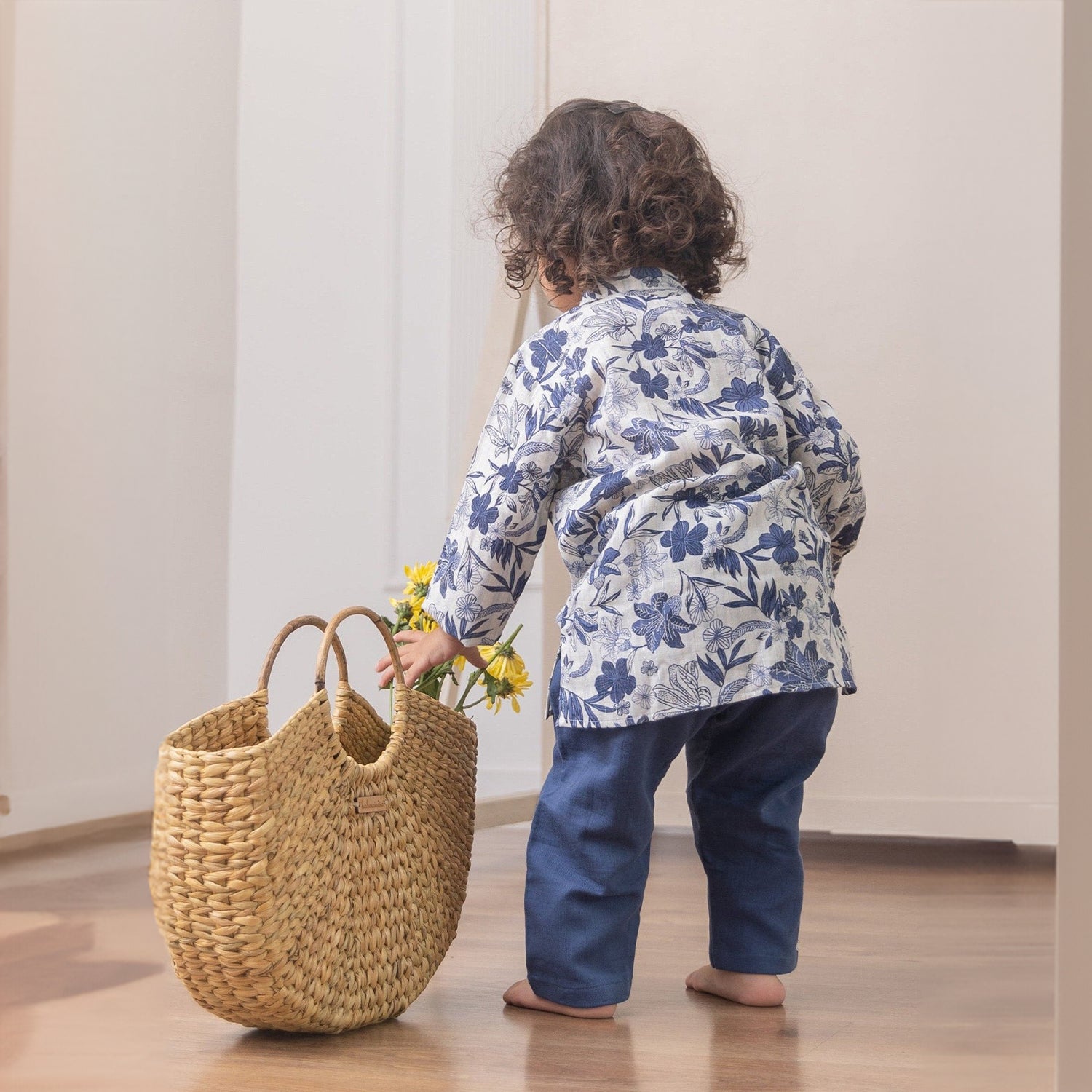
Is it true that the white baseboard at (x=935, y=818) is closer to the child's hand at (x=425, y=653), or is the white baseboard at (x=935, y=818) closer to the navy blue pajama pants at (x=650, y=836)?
the navy blue pajama pants at (x=650, y=836)

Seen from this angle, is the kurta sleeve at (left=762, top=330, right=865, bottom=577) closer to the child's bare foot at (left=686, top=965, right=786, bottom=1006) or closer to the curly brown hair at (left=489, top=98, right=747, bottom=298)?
the curly brown hair at (left=489, top=98, right=747, bottom=298)

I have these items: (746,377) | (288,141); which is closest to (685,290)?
(746,377)

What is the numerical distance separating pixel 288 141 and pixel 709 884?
7.20 ft

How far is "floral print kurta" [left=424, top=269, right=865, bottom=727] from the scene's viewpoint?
99 centimetres

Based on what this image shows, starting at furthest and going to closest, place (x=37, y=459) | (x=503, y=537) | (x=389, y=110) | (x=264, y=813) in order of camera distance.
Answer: (x=389, y=110) → (x=37, y=459) → (x=503, y=537) → (x=264, y=813)

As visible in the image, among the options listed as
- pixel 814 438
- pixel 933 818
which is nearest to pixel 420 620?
pixel 814 438

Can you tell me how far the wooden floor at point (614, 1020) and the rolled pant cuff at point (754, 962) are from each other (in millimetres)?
31

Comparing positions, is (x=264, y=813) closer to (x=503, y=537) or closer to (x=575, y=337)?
(x=503, y=537)

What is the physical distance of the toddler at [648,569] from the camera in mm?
998

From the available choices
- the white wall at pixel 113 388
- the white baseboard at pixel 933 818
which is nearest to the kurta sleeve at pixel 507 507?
the white baseboard at pixel 933 818

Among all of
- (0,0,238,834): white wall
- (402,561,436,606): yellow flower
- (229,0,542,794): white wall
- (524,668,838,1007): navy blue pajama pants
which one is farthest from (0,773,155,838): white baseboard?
(524,668,838,1007): navy blue pajama pants

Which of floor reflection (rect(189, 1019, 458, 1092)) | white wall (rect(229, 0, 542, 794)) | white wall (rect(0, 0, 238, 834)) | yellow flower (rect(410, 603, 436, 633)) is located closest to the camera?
floor reflection (rect(189, 1019, 458, 1092))

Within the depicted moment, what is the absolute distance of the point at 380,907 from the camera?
958mm

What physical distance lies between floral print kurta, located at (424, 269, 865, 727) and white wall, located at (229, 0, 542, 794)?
1520 mm
